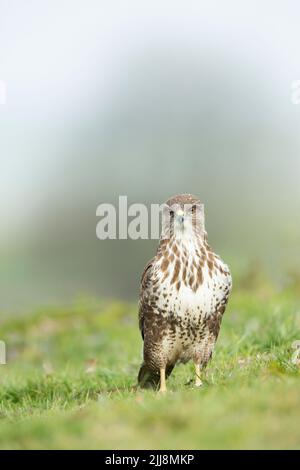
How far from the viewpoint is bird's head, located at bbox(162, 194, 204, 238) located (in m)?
7.02

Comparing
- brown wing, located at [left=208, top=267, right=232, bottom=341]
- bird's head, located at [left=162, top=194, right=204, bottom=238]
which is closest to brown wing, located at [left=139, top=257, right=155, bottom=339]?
bird's head, located at [left=162, top=194, right=204, bottom=238]

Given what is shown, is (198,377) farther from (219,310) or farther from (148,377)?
(148,377)

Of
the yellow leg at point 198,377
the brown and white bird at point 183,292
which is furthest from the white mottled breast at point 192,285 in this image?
the yellow leg at point 198,377

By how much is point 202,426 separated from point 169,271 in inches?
85.0

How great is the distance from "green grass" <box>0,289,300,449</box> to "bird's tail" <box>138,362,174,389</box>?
139 millimetres

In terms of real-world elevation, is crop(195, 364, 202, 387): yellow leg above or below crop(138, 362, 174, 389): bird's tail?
above

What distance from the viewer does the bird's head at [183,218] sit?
7.02 m

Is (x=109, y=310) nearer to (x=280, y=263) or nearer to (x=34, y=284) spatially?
(x=280, y=263)

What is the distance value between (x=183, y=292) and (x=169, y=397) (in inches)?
44.7

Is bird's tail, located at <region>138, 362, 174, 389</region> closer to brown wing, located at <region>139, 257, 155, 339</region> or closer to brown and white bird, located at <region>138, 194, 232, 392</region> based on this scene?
brown and white bird, located at <region>138, 194, 232, 392</region>

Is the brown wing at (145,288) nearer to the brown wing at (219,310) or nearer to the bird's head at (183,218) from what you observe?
the bird's head at (183,218)

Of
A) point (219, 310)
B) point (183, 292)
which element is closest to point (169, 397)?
point (183, 292)

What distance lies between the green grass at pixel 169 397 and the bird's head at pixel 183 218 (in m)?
1.20
